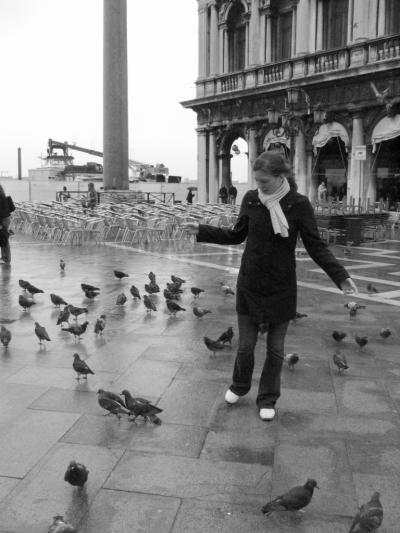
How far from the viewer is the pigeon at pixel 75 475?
3080 mm

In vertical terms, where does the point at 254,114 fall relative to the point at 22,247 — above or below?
above

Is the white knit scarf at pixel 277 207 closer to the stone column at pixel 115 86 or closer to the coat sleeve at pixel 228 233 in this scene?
the coat sleeve at pixel 228 233

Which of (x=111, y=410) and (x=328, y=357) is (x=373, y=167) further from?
(x=111, y=410)

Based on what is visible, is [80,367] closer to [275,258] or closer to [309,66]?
[275,258]

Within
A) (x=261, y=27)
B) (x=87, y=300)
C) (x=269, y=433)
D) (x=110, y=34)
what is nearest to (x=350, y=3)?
(x=261, y=27)

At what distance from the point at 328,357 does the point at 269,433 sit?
1.95 metres

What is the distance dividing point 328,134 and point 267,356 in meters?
21.2

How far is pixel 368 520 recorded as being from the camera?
268 cm

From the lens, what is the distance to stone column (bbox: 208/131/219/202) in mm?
30266

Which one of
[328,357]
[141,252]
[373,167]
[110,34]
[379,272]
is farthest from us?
[110,34]

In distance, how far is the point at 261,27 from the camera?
2744 cm

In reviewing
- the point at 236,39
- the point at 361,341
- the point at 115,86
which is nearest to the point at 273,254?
the point at 361,341

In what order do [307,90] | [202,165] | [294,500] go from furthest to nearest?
[202,165] → [307,90] → [294,500]

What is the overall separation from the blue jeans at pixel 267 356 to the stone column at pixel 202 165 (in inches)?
1067
